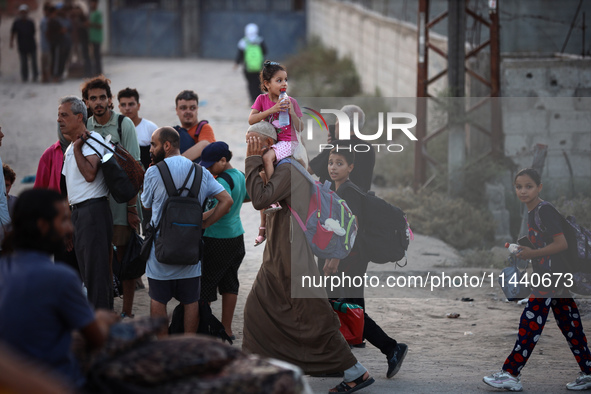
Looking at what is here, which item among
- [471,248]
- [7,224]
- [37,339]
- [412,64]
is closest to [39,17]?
[412,64]

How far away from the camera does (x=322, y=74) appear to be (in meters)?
20.6

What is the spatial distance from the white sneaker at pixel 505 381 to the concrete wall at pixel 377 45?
6943mm

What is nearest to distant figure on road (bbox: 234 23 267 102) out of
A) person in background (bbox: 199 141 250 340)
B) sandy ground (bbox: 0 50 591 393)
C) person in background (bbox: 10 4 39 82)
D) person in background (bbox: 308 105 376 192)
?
sandy ground (bbox: 0 50 591 393)

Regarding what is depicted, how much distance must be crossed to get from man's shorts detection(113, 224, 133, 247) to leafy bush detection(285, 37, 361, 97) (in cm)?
1229

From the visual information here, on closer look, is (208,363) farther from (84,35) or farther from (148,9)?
(148,9)

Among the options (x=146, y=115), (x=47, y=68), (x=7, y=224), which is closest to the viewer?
(x=7, y=224)

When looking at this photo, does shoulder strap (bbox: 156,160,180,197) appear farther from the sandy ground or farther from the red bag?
the sandy ground

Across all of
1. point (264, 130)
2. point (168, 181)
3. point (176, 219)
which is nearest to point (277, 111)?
point (264, 130)

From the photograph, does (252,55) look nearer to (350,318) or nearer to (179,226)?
(350,318)

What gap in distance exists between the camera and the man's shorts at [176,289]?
4986 millimetres

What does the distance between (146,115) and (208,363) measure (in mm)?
13711

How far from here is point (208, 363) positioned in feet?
8.99

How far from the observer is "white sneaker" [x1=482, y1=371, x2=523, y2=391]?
4.83 m

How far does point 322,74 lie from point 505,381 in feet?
53.8
